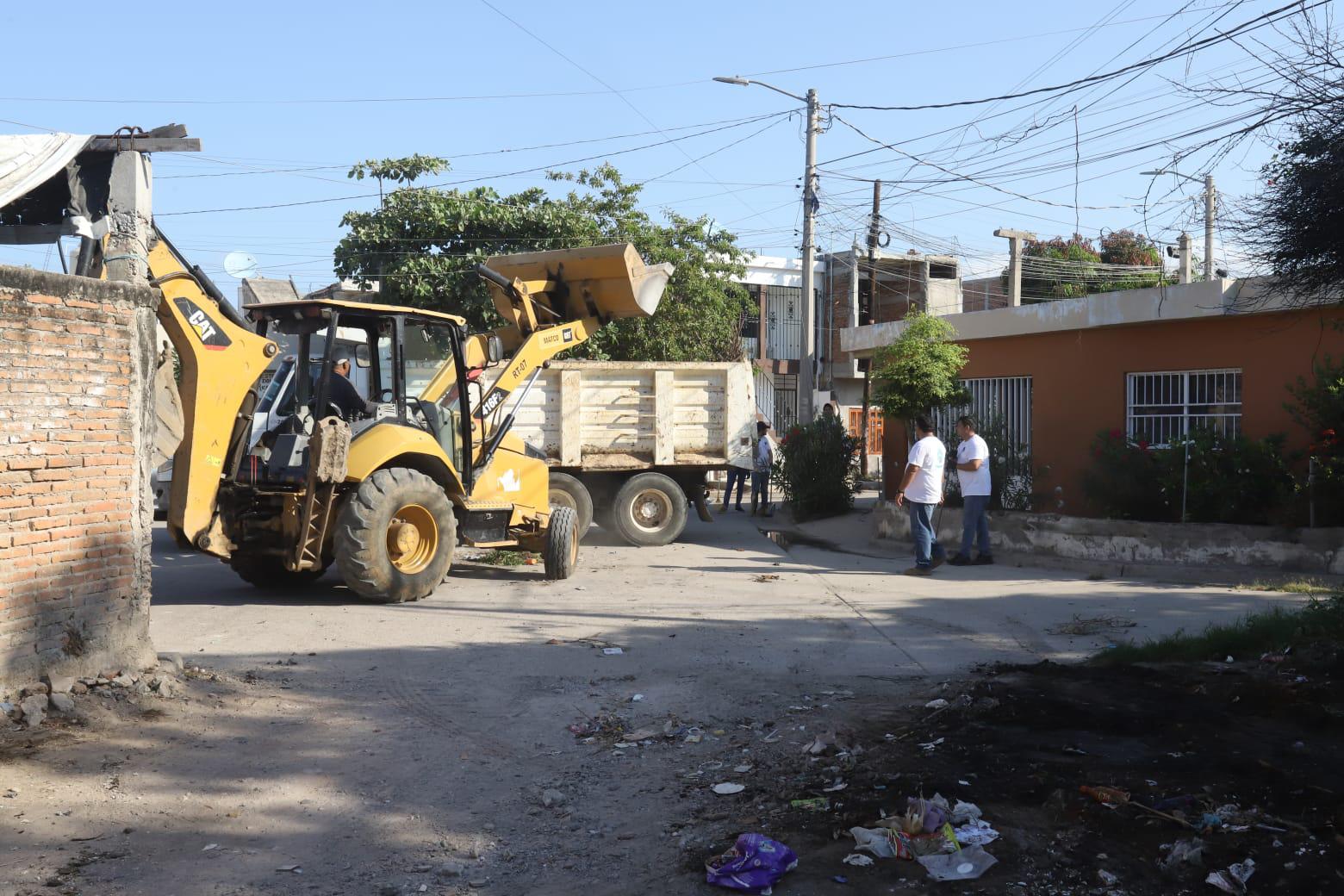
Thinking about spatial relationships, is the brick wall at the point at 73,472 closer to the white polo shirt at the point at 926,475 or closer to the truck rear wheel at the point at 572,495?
the truck rear wheel at the point at 572,495

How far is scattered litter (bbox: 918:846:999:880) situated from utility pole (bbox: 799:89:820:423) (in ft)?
54.6

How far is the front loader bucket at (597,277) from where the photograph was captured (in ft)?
43.9

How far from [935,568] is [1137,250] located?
840 inches

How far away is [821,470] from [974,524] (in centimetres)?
575

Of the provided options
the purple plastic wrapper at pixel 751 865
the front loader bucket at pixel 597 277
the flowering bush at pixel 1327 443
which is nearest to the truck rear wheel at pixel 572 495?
the front loader bucket at pixel 597 277

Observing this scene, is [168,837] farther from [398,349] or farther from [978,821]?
[398,349]

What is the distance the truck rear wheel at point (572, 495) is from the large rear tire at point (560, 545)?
254 centimetres

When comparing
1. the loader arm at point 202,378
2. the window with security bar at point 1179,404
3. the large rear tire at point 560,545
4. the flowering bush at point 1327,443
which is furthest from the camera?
the window with security bar at point 1179,404

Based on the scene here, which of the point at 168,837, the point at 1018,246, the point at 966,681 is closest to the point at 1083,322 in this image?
the point at 1018,246

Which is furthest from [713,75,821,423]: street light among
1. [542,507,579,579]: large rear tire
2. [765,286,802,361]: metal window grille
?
[765,286,802,361]: metal window grille

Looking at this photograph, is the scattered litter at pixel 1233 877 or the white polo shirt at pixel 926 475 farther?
the white polo shirt at pixel 926 475

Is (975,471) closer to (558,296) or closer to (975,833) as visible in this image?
(558,296)

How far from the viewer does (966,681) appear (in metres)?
7.05

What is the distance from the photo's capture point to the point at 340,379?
10219mm
